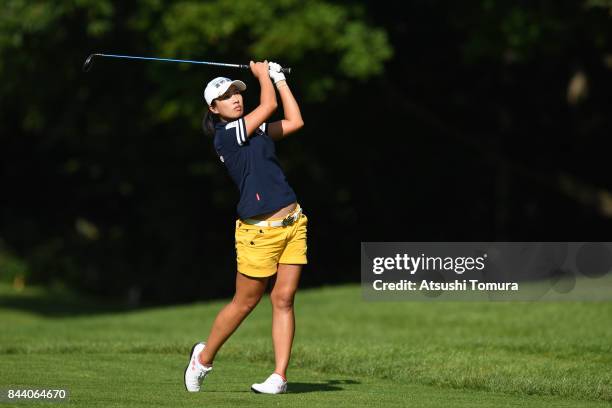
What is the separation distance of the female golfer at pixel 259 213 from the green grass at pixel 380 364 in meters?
0.42

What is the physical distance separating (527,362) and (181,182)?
25.9m

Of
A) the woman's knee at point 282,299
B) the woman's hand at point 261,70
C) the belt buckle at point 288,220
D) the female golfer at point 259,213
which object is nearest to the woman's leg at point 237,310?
the female golfer at point 259,213

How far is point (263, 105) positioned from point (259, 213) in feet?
2.47

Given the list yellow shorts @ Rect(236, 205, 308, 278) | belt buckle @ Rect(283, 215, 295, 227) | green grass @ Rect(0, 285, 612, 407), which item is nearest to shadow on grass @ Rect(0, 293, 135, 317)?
green grass @ Rect(0, 285, 612, 407)

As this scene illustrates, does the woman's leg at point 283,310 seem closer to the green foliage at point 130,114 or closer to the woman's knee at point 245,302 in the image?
the woman's knee at point 245,302

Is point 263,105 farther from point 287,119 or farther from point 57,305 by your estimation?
point 57,305

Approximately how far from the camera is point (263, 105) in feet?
30.8

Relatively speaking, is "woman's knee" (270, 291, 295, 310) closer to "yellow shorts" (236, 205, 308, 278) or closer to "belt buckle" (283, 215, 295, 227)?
"yellow shorts" (236, 205, 308, 278)

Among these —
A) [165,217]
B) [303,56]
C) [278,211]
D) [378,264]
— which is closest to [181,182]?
[165,217]

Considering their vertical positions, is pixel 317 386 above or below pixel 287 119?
below

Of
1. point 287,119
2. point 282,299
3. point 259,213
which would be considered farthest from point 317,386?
point 287,119

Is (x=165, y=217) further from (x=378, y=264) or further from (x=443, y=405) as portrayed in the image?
(x=443, y=405)

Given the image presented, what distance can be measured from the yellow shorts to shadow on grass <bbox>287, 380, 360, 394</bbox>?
3.26 ft

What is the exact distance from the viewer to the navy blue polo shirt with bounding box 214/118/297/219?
9.36 m
